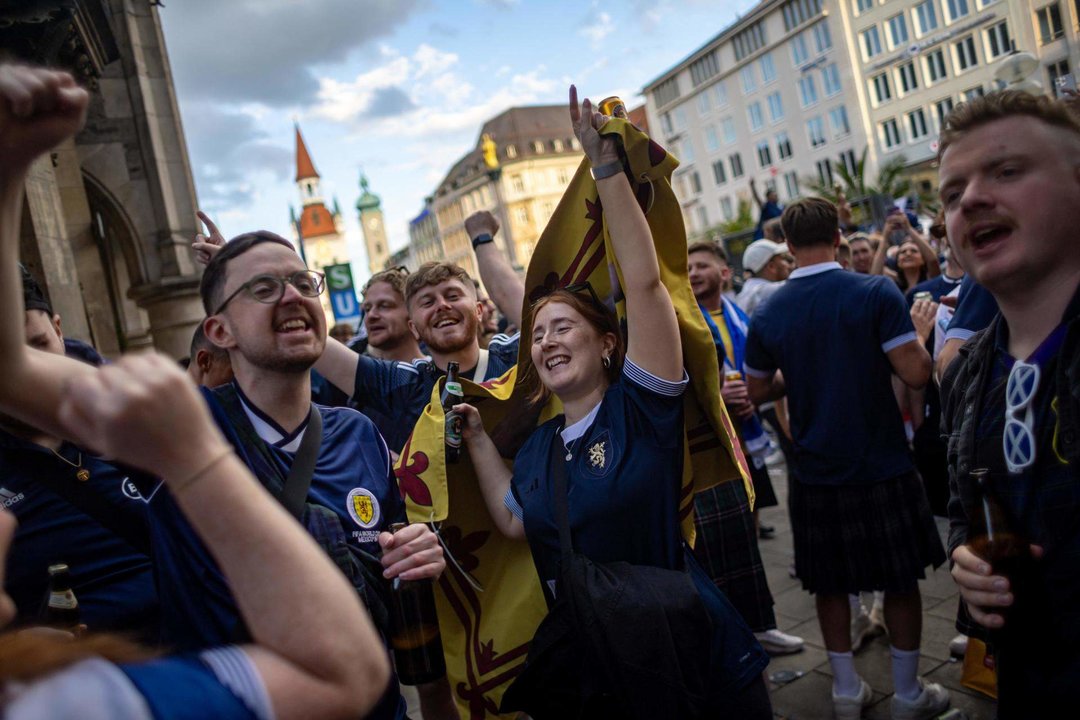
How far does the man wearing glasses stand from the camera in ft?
5.74

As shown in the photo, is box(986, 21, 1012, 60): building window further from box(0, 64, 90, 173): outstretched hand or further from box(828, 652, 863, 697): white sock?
box(0, 64, 90, 173): outstretched hand

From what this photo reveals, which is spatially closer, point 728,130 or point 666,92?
point 728,130

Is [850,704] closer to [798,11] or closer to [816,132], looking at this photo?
[816,132]

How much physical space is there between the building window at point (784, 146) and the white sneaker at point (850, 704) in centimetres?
5914

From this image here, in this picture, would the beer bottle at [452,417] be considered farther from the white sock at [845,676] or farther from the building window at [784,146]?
the building window at [784,146]

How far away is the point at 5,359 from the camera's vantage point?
4.71 ft

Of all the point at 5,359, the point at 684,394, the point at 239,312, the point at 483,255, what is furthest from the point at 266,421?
the point at 483,255

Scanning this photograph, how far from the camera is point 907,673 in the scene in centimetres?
361

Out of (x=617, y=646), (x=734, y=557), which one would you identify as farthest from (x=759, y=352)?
(x=617, y=646)

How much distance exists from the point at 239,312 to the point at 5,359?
1.07 meters

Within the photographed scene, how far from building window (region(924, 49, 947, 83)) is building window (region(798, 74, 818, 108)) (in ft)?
29.9

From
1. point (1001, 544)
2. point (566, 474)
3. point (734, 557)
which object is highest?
point (566, 474)

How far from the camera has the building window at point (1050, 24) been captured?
86.9ft

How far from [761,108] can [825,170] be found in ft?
27.4
